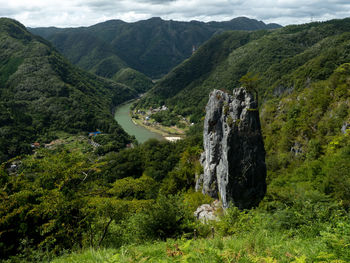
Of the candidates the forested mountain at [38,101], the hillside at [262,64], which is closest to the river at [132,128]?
the forested mountain at [38,101]

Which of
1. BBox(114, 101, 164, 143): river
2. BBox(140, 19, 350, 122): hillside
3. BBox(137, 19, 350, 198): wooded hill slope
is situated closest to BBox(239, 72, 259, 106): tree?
BBox(137, 19, 350, 198): wooded hill slope

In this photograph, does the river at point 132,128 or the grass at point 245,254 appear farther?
the river at point 132,128

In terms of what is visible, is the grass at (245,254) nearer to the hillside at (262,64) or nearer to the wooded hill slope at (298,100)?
the wooded hill slope at (298,100)

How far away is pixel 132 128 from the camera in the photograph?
10381cm

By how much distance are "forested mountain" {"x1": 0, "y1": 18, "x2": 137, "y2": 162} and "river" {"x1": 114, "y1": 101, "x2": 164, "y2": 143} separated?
6.85 meters

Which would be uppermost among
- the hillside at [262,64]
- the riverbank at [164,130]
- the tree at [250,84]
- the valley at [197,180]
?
the hillside at [262,64]

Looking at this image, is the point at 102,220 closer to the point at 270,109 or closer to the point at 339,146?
the point at 339,146

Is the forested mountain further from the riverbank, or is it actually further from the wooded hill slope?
the wooded hill slope

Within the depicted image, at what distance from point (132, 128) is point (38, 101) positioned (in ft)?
146

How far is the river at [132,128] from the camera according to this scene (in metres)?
91.6

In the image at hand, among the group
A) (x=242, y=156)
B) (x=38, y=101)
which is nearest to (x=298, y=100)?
(x=242, y=156)

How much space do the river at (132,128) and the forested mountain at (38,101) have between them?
6855 mm

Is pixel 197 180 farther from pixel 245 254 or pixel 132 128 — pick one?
pixel 132 128

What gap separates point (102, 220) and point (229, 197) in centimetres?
876
